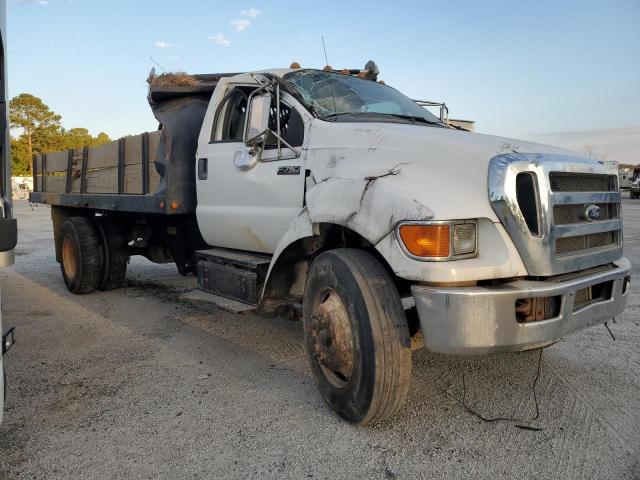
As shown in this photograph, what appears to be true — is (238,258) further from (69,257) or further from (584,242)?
(69,257)

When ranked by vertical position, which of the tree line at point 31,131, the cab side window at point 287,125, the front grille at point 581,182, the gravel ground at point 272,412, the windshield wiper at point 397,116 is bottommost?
the gravel ground at point 272,412

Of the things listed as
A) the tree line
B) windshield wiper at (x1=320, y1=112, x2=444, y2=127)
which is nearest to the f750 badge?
windshield wiper at (x1=320, y1=112, x2=444, y2=127)

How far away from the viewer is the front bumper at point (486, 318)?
101 inches

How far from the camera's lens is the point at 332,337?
3156 mm

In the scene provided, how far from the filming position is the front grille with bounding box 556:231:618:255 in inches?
114

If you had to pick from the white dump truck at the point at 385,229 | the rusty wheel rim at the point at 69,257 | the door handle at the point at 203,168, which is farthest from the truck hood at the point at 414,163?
the rusty wheel rim at the point at 69,257

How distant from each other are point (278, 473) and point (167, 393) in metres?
1.31

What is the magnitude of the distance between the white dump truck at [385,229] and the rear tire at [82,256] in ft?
8.42

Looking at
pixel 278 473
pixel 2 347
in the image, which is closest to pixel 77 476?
pixel 2 347

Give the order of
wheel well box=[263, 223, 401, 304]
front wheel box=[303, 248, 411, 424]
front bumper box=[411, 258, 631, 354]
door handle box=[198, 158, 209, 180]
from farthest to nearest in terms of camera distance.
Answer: door handle box=[198, 158, 209, 180]
wheel well box=[263, 223, 401, 304]
front wheel box=[303, 248, 411, 424]
front bumper box=[411, 258, 631, 354]

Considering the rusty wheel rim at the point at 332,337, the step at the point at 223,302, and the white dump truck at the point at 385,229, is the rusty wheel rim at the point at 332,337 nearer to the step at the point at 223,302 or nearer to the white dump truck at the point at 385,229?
the white dump truck at the point at 385,229

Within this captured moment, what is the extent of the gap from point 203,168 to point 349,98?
5.18 feet

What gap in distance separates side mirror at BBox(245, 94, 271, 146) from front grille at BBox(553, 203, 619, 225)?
2.14 meters

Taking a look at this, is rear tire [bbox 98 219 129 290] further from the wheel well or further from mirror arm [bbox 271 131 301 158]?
mirror arm [bbox 271 131 301 158]
